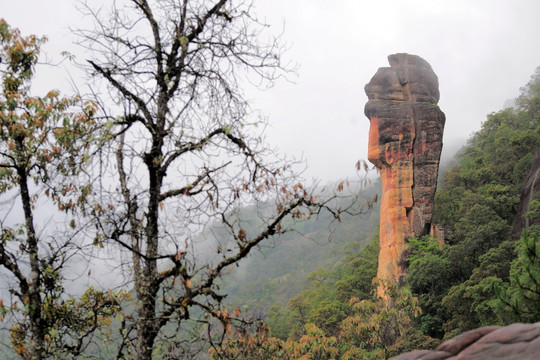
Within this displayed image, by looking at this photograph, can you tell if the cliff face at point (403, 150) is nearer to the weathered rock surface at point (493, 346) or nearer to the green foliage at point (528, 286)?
the green foliage at point (528, 286)

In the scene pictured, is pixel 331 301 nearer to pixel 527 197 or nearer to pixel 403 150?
pixel 403 150

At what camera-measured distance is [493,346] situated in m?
3.66

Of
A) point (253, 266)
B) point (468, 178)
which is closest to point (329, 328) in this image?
point (468, 178)

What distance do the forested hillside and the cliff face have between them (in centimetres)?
127

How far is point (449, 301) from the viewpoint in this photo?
53.1ft

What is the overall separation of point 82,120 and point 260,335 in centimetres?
257

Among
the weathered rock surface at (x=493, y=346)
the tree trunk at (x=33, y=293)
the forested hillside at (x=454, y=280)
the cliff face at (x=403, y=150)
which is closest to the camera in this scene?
the weathered rock surface at (x=493, y=346)

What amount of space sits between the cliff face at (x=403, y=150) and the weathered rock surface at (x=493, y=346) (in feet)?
63.8

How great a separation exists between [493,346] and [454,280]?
16733 mm

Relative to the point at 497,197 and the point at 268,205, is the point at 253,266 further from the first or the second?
the point at 268,205

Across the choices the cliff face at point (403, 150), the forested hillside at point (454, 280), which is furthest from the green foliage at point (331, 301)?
the cliff face at point (403, 150)

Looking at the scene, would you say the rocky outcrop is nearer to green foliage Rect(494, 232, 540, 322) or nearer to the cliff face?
the cliff face

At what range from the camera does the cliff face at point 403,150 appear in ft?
76.5

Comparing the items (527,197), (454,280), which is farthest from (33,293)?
(527,197)
